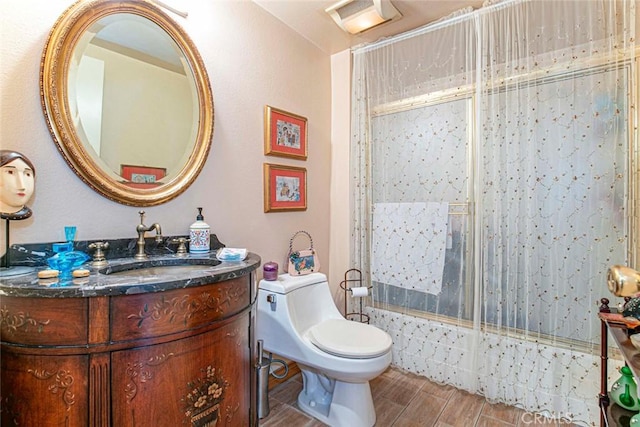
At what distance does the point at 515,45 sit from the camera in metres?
1.81

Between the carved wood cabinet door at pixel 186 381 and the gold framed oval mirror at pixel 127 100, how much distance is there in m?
0.74

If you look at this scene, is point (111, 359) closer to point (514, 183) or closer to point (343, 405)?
point (343, 405)

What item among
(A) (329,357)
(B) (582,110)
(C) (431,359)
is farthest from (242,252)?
(B) (582,110)

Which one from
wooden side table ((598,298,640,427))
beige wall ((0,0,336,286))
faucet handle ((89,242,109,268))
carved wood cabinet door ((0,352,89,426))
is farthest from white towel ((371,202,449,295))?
carved wood cabinet door ((0,352,89,426))

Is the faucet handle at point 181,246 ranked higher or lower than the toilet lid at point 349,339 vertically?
higher

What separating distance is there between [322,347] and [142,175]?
4.03 feet

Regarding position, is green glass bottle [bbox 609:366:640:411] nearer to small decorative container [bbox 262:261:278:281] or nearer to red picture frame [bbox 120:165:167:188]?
small decorative container [bbox 262:261:278:281]

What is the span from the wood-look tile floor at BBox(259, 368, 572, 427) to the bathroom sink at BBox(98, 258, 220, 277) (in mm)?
1018

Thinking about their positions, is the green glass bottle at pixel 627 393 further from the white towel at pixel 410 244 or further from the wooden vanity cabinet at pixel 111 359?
the wooden vanity cabinet at pixel 111 359

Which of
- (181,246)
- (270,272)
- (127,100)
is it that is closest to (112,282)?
(181,246)

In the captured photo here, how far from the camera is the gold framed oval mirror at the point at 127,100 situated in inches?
48.1

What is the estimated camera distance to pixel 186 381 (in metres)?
1.00

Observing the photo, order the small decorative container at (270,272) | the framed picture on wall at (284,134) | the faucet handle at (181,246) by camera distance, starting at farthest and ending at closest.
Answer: the framed picture on wall at (284,134)
the small decorative container at (270,272)
the faucet handle at (181,246)

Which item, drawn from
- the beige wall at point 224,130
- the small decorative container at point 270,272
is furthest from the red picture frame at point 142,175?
the small decorative container at point 270,272
